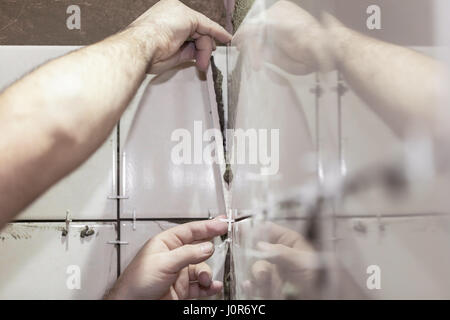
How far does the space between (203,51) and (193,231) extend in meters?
0.50

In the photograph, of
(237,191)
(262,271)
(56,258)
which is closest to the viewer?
(262,271)

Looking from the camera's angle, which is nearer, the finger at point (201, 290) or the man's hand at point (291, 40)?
the man's hand at point (291, 40)

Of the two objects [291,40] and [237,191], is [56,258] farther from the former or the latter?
[291,40]

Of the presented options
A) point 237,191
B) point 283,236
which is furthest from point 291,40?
point 237,191

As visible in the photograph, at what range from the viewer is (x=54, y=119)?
538mm

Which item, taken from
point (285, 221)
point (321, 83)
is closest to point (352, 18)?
point (321, 83)

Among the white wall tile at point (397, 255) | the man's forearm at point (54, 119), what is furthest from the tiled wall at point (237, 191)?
the man's forearm at point (54, 119)

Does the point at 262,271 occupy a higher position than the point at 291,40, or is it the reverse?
the point at 291,40

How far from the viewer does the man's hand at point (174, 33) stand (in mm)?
938

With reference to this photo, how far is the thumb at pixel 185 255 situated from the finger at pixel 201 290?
20cm

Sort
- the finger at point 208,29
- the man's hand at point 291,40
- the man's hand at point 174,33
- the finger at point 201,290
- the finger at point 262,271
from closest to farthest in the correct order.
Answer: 1. the man's hand at point 291,40
2. the finger at point 262,271
3. the man's hand at point 174,33
4. the finger at point 208,29
5. the finger at point 201,290

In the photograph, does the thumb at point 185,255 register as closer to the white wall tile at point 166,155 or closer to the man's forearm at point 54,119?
the white wall tile at point 166,155

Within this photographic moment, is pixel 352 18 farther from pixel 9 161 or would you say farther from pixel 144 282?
pixel 144 282
